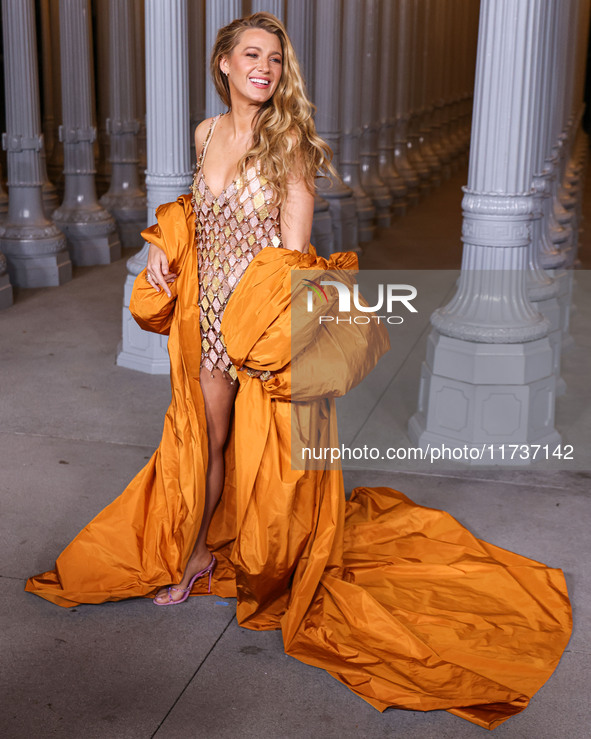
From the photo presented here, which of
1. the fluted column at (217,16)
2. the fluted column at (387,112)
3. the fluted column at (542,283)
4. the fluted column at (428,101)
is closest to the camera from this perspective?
the fluted column at (542,283)

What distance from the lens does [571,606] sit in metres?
3.53

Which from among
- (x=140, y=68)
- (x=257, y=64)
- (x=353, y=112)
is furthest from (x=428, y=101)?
(x=257, y=64)

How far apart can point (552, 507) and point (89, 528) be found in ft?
6.87

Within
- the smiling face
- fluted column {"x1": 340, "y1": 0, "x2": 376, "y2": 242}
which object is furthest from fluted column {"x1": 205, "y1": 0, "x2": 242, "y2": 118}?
fluted column {"x1": 340, "y1": 0, "x2": 376, "y2": 242}

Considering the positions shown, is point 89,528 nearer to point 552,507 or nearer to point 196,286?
point 196,286

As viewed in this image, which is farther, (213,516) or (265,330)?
(213,516)

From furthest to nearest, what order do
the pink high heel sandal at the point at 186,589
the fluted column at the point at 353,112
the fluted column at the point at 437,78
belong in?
the fluted column at the point at 437,78 → the fluted column at the point at 353,112 → the pink high heel sandal at the point at 186,589

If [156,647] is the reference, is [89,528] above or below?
above

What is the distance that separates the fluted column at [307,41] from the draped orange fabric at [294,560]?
16.8ft

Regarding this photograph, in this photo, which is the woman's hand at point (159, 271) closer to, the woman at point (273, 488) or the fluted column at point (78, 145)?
the woman at point (273, 488)

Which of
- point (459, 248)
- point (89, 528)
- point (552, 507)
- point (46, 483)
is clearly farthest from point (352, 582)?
point (459, 248)

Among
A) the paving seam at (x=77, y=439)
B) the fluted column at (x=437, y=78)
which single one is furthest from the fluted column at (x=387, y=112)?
the paving seam at (x=77, y=439)

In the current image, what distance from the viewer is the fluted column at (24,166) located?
8.14 meters

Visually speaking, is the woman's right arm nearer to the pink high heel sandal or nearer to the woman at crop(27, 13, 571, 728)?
the woman at crop(27, 13, 571, 728)
